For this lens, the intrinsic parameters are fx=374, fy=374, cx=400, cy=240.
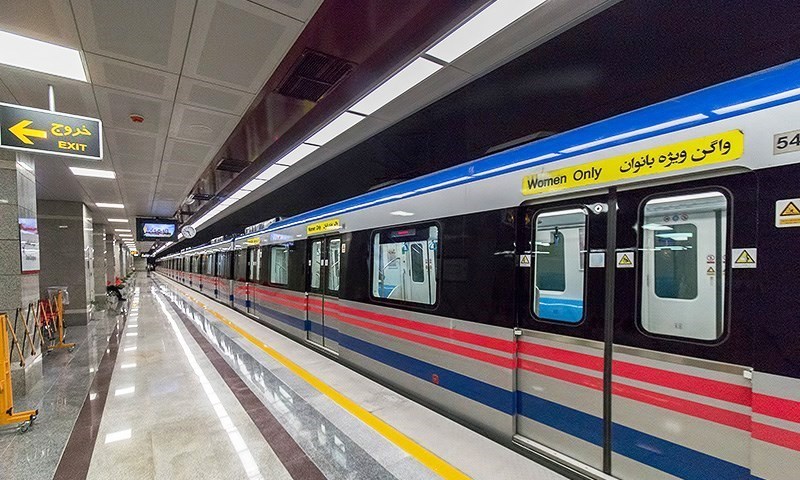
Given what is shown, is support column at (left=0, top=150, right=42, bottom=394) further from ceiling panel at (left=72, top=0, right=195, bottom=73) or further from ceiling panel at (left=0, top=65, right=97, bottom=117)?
ceiling panel at (left=72, top=0, right=195, bottom=73)

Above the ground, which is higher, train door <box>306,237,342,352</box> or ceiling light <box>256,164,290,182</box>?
ceiling light <box>256,164,290,182</box>

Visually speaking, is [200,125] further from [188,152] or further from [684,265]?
[684,265]

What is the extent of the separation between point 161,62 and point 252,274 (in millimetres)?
7750

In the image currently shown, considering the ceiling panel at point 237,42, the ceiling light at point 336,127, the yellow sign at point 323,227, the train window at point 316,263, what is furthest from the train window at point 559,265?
the train window at point 316,263

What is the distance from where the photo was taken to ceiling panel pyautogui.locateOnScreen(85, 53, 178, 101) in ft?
10.2

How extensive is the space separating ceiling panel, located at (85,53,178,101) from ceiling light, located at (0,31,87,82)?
0.10m

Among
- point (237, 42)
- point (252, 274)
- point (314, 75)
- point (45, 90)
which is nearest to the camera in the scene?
point (237, 42)

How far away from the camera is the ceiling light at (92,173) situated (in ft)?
20.9

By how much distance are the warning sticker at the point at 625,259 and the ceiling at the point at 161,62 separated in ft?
8.26

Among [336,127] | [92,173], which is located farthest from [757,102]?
[92,173]

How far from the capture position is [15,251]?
4.19 metres

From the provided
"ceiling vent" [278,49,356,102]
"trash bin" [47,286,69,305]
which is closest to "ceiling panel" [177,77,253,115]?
"ceiling vent" [278,49,356,102]

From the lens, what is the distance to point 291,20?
2617mm

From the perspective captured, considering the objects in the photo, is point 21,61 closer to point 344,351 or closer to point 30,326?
point 30,326
